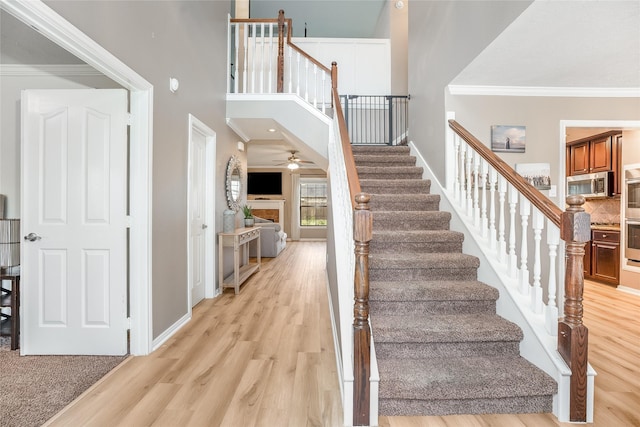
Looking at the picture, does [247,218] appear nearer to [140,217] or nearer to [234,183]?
[234,183]

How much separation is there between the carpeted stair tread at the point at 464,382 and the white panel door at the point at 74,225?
2.06 meters

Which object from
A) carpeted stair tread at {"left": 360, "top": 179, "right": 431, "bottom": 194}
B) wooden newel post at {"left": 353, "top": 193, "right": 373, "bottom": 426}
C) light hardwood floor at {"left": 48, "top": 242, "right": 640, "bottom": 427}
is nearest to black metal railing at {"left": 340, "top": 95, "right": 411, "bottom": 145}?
carpeted stair tread at {"left": 360, "top": 179, "right": 431, "bottom": 194}

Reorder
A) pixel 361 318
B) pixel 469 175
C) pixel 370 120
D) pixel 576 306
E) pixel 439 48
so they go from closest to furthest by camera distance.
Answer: pixel 361 318 → pixel 576 306 → pixel 469 175 → pixel 439 48 → pixel 370 120

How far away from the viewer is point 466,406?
168 cm

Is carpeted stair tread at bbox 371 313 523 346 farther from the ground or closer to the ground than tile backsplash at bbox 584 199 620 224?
closer to the ground

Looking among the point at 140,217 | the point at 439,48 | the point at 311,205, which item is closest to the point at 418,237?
the point at 439,48

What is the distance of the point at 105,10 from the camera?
186cm

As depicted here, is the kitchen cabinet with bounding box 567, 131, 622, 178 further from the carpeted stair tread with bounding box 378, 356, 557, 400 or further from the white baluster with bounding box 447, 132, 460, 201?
the carpeted stair tread with bounding box 378, 356, 557, 400

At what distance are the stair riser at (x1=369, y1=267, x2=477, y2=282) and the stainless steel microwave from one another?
371 cm

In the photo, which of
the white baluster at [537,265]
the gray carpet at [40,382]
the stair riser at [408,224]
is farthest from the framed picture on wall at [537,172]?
the gray carpet at [40,382]

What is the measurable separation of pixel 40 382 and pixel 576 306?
3.32 metres

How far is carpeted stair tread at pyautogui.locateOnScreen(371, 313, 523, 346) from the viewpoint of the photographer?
1.92 m

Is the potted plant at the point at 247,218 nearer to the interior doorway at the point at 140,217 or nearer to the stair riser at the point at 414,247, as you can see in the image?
the interior doorway at the point at 140,217

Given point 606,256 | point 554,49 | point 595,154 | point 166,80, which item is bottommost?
point 606,256
